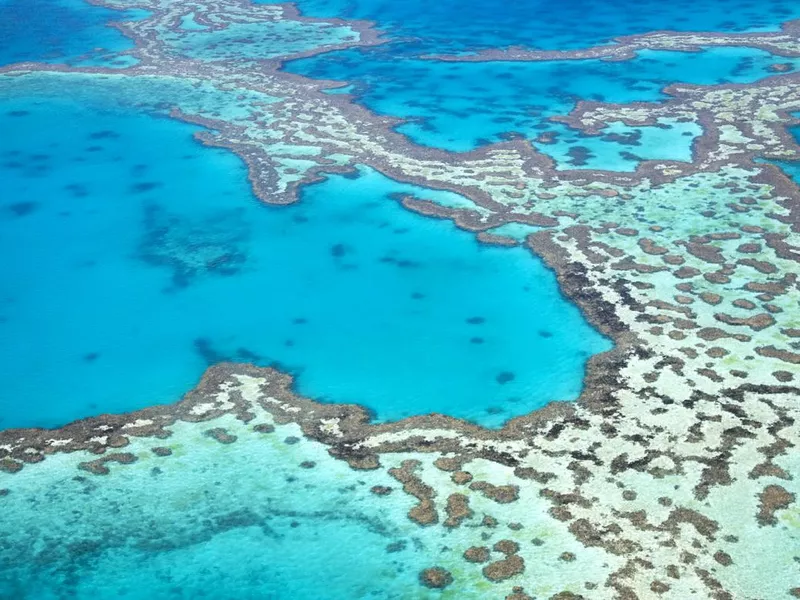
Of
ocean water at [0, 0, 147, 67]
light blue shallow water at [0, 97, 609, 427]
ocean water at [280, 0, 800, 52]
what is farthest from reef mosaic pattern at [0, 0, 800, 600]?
ocean water at [280, 0, 800, 52]

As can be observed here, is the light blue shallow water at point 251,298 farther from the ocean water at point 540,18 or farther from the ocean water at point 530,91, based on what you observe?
the ocean water at point 540,18

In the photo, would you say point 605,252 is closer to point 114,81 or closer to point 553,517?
point 553,517

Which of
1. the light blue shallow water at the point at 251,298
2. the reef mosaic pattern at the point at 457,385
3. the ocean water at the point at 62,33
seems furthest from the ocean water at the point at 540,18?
the light blue shallow water at the point at 251,298

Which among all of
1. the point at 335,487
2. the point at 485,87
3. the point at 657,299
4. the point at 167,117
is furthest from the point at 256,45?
the point at 335,487

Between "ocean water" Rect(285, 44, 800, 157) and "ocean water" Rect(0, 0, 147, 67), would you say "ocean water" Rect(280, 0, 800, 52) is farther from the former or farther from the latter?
"ocean water" Rect(0, 0, 147, 67)

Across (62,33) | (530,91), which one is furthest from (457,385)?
(62,33)

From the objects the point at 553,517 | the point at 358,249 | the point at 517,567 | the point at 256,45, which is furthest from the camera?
the point at 256,45

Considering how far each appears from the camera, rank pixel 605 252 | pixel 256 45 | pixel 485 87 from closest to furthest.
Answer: pixel 605 252
pixel 485 87
pixel 256 45
